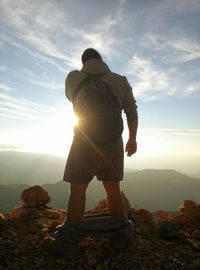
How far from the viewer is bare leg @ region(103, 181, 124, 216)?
5.36 m

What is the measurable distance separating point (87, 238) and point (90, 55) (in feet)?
11.3

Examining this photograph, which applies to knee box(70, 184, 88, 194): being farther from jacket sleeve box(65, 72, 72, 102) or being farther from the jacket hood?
the jacket hood

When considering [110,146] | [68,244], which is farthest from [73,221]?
[110,146]

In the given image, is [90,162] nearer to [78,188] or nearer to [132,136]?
[78,188]

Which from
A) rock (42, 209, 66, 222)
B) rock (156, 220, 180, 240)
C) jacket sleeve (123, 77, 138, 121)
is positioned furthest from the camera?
rock (42, 209, 66, 222)

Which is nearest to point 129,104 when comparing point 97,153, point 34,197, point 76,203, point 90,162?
point 97,153

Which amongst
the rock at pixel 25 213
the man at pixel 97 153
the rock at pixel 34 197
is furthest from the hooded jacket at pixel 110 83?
the rock at pixel 34 197

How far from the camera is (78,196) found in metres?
5.14

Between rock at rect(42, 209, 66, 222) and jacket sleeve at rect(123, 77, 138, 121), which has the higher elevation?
jacket sleeve at rect(123, 77, 138, 121)

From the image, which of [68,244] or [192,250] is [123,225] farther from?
[192,250]

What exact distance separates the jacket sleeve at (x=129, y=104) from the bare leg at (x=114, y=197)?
1266 millimetres

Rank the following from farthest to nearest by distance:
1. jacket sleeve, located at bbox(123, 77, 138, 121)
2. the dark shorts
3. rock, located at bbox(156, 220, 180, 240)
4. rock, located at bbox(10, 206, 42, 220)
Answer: rock, located at bbox(10, 206, 42, 220) → rock, located at bbox(156, 220, 180, 240) → jacket sleeve, located at bbox(123, 77, 138, 121) → the dark shorts

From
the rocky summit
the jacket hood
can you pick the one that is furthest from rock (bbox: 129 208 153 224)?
the jacket hood

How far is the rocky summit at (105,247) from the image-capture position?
4.87 meters
